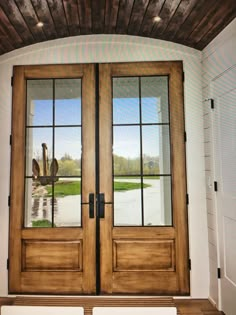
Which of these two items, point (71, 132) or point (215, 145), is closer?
point (215, 145)

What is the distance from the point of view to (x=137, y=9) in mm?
2723

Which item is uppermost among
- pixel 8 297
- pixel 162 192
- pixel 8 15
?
pixel 8 15

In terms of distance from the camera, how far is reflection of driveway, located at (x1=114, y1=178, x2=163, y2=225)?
3264mm

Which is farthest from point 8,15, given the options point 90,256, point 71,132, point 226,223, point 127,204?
point 226,223

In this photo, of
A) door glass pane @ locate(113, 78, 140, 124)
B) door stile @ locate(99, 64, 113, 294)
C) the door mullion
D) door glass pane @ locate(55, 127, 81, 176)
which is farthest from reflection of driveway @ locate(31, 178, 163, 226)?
door glass pane @ locate(113, 78, 140, 124)

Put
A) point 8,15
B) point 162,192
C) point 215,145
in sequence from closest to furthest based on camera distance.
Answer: point 8,15, point 215,145, point 162,192

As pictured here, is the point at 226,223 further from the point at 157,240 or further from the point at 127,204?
the point at 127,204

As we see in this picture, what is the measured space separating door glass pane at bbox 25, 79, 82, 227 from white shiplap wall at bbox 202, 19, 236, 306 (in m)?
1.49

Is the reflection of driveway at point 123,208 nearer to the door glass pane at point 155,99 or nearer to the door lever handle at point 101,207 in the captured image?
the door lever handle at point 101,207

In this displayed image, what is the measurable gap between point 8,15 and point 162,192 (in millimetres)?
2440

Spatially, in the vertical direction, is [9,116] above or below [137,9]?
below

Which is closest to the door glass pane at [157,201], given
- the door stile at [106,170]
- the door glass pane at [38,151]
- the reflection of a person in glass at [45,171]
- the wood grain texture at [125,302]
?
the door stile at [106,170]

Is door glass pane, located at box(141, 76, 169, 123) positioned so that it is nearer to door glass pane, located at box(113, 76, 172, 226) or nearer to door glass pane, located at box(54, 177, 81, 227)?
door glass pane, located at box(113, 76, 172, 226)

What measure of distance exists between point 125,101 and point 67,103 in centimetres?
70
